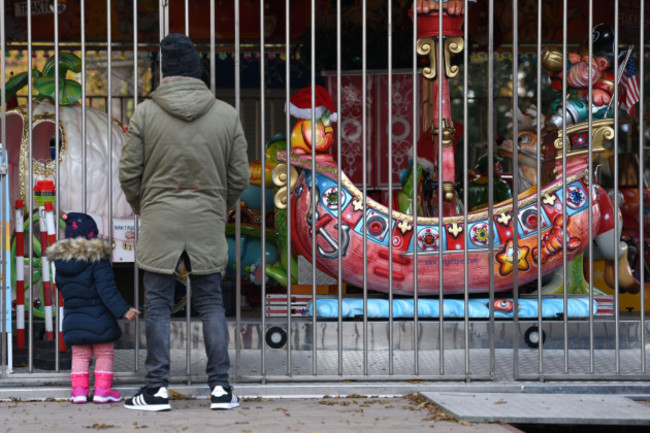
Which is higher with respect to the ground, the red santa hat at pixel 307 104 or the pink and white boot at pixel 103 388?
the red santa hat at pixel 307 104

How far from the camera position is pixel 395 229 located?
302 inches

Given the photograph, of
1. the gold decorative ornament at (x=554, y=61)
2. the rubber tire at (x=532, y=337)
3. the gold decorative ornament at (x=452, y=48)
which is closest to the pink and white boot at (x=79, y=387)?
the rubber tire at (x=532, y=337)

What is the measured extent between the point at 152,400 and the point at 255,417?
0.55m

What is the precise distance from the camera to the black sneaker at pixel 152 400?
5602 mm

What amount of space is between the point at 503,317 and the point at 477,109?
16.5ft

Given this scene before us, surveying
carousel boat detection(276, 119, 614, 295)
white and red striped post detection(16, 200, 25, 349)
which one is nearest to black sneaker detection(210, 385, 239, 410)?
white and red striped post detection(16, 200, 25, 349)

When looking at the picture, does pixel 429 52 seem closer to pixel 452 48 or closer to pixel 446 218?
pixel 452 48

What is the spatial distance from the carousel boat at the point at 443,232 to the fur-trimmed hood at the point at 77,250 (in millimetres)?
2110

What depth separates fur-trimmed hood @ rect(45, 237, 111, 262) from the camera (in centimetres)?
578

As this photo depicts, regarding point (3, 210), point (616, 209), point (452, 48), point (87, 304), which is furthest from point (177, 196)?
point (616, 209)

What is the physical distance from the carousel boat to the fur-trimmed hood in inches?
83.1

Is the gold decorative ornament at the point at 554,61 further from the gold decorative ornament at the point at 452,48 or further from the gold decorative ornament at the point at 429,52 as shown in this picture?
the gold decorative ornament at the point at 429,52

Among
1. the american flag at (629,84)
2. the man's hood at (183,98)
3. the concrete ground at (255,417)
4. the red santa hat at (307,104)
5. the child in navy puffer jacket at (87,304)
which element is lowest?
the concrete ground at (255,417)

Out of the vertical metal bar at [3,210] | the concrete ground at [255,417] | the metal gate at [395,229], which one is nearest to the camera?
the concrete ground at [255,417]
